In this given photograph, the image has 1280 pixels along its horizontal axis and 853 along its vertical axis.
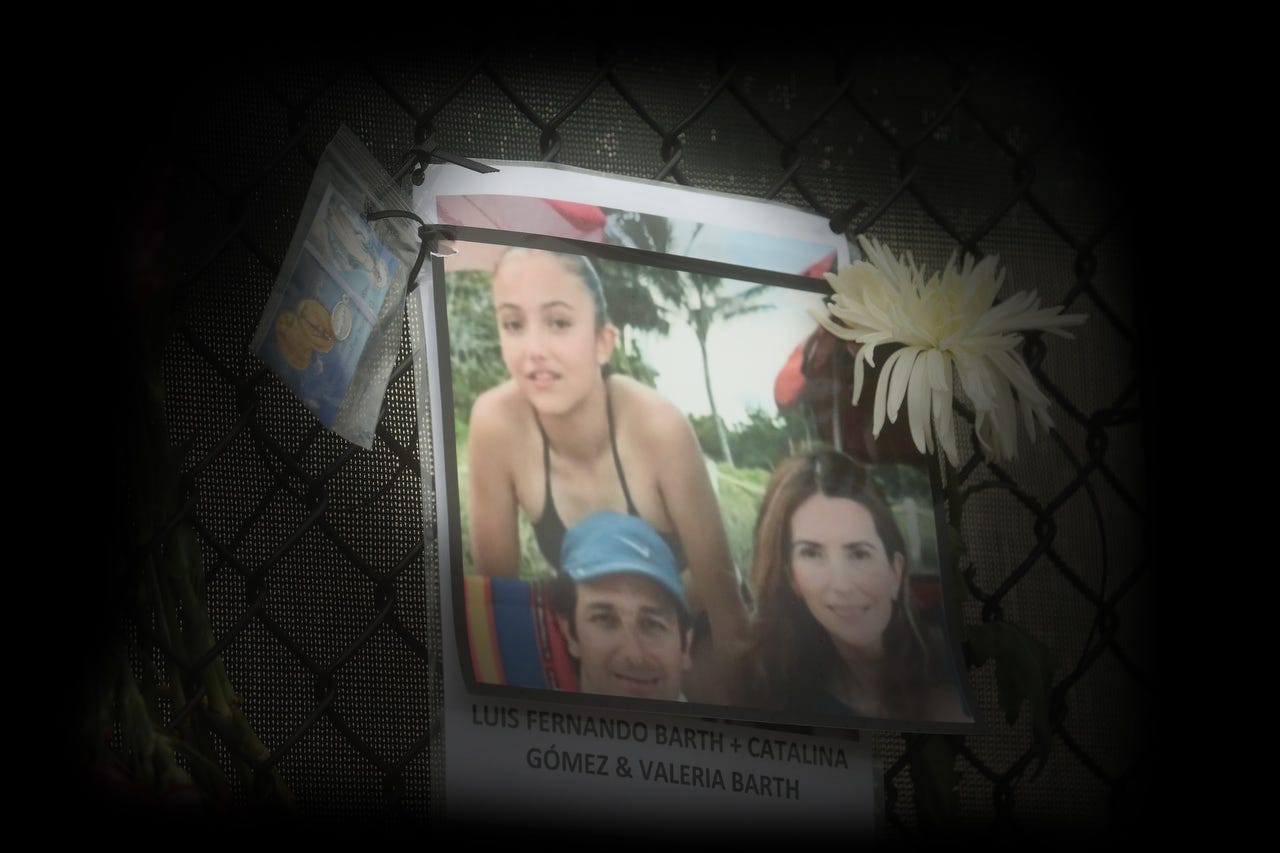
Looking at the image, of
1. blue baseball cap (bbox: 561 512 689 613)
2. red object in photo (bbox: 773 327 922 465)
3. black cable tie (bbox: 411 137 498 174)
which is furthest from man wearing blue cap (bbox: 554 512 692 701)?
black cable tie (bbox: 411 137 498 174)

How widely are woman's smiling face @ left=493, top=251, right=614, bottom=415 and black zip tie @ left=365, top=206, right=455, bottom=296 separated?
4 cm

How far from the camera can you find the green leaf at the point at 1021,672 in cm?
72

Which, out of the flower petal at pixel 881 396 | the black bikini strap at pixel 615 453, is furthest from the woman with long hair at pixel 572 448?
the flower petal at pixel 881 396

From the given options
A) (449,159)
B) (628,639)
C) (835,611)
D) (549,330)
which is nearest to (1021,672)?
(835,611)

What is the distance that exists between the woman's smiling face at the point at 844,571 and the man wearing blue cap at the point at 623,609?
0.08 metres

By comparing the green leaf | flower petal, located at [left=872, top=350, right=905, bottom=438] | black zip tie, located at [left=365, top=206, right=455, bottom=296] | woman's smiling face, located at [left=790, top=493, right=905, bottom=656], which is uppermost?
black zip tie, located at [left=365, top=206, right=455, bottom=296]

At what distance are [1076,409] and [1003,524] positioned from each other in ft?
0.31

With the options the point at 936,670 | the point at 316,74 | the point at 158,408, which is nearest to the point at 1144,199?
the point at 936,670

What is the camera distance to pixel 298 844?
26.5 inches

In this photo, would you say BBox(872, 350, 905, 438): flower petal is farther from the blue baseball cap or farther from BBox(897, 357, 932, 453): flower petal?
the blue baseball cap

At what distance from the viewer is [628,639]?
0.67 metres

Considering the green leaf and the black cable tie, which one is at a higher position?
the black cable tie

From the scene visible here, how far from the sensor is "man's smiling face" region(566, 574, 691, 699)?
2.19ft

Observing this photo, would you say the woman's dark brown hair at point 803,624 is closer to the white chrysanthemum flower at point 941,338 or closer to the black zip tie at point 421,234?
the white chrysanthemum flower at point 941,338
